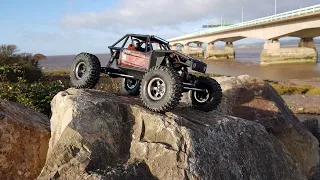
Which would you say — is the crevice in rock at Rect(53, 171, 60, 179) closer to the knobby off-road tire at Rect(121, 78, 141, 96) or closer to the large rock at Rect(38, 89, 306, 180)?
the large rock at Rect(38, 89, 306, 180)

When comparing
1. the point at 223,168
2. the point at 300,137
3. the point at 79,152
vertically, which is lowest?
the point at 300,137

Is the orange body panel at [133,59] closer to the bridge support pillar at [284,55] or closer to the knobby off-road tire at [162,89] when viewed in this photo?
the knobby off-road tire at [162,89]

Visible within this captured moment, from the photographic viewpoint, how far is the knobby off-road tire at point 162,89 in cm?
593

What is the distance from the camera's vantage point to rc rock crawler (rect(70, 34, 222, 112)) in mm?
6051

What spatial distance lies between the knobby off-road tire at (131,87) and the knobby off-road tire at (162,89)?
1.76 meters

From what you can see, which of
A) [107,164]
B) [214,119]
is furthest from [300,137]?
[107,164]

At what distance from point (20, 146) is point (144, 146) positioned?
7.16 ft

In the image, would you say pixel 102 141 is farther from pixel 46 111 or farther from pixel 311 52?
pixel 311 52

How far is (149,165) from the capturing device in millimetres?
4848

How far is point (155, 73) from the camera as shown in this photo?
6242 mm

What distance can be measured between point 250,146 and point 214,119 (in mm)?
819

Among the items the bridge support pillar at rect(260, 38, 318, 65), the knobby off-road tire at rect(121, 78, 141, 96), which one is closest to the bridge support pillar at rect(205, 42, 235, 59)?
the bridge support pillar at rect(260, 38, 318, 65)

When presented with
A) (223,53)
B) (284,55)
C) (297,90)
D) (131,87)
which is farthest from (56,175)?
(223,53)

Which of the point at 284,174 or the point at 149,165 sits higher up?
the point at 149,165
